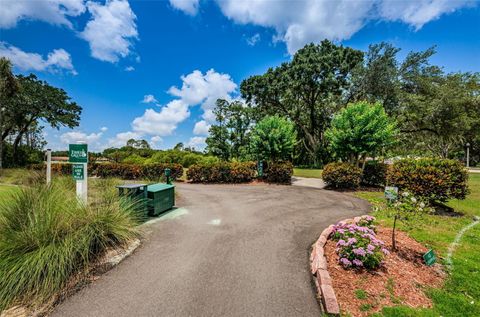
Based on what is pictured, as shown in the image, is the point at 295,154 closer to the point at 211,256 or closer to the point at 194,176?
the point at 194,176

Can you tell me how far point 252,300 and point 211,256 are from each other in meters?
1.34

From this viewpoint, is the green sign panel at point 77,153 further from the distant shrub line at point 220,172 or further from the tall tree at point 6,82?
the tall tree at point 6,82

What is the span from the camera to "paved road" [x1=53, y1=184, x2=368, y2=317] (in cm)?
270

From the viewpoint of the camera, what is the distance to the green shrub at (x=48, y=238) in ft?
9.27

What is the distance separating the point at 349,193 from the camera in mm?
10641

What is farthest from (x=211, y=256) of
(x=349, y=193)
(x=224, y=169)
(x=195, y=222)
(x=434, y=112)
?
(x=434, y=112)

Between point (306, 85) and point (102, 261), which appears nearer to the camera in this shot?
point (102, 261)

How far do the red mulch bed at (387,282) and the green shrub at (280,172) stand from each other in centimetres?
935

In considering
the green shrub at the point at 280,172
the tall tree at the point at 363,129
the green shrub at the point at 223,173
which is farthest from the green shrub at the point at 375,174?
the green shrub at the point at 223,173

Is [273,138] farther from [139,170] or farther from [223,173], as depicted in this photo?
[139,170]

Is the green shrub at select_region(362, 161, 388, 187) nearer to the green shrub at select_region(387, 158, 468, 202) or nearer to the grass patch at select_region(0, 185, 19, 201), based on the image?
the green shrub at select_region(387, 158, 468, 202)

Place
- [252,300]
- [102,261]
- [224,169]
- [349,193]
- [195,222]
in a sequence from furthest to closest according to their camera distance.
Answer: [224,169] → [349,193] → [195,222] → [102,261] → [252,300]

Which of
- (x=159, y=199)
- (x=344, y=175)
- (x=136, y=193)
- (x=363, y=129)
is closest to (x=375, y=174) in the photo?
(x=344, y=175)

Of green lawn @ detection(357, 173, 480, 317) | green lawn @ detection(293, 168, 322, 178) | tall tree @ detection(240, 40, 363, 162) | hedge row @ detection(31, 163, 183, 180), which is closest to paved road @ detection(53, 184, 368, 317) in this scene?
green lawn @ detection(357, 173, 480, 317)
